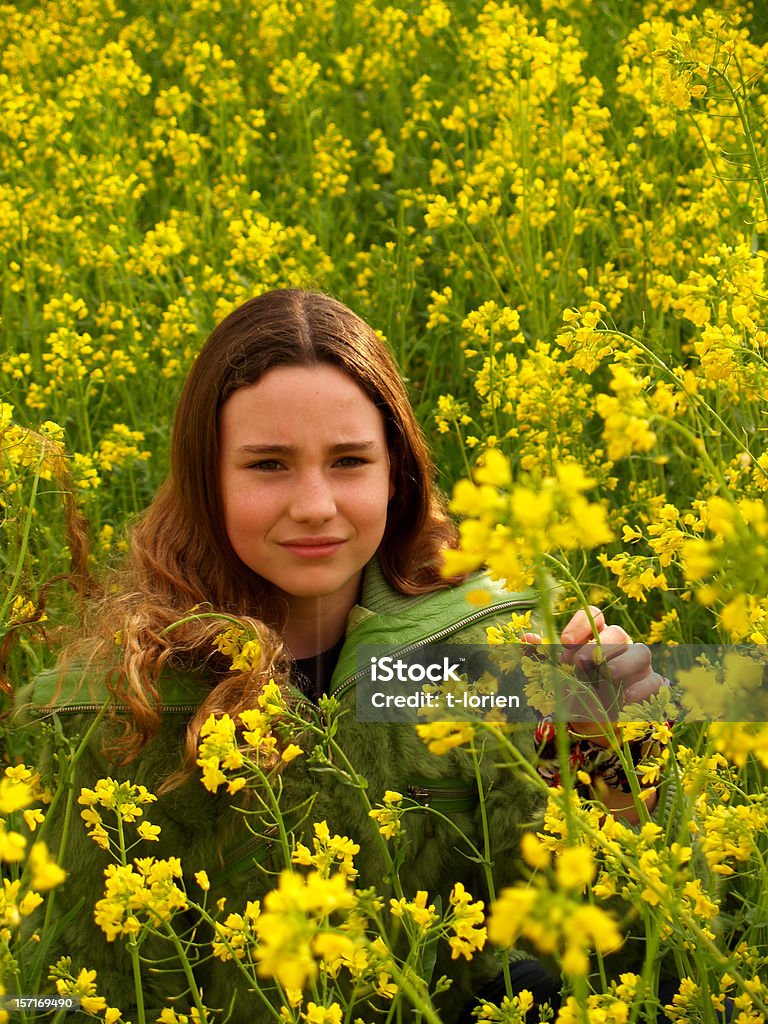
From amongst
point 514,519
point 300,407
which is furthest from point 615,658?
point 514,519

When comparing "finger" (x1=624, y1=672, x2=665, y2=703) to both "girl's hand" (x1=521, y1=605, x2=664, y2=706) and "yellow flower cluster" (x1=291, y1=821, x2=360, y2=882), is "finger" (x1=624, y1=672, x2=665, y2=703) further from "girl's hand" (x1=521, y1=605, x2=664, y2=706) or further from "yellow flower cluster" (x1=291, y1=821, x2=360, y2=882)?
"yellow flower cluster" (x1=291, y1=821, x2=360, y2=882)

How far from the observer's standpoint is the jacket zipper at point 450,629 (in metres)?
2.27

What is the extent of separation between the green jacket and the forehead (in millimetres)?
379

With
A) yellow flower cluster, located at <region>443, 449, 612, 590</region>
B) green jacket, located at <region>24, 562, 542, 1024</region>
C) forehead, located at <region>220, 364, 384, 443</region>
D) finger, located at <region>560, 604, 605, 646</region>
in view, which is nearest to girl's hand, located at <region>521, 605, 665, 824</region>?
finger, located at <region>560, 604, 605, 646</region>

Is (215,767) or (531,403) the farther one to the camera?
(531,403)

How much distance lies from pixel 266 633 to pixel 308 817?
1.13ft

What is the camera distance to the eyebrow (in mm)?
2246

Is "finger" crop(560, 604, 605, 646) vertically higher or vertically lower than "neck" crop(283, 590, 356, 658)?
higher

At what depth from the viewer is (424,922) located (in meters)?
1.47

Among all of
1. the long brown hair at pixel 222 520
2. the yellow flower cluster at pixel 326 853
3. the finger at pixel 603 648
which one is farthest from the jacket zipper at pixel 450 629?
the yellow flower cluster at pixel 326 853

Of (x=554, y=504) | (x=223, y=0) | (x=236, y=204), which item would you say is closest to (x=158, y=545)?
(x=554, y=504)

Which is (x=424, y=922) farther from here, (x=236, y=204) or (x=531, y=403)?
(x=236, y=204)

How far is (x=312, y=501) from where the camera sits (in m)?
2.20

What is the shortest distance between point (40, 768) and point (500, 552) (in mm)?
1540
